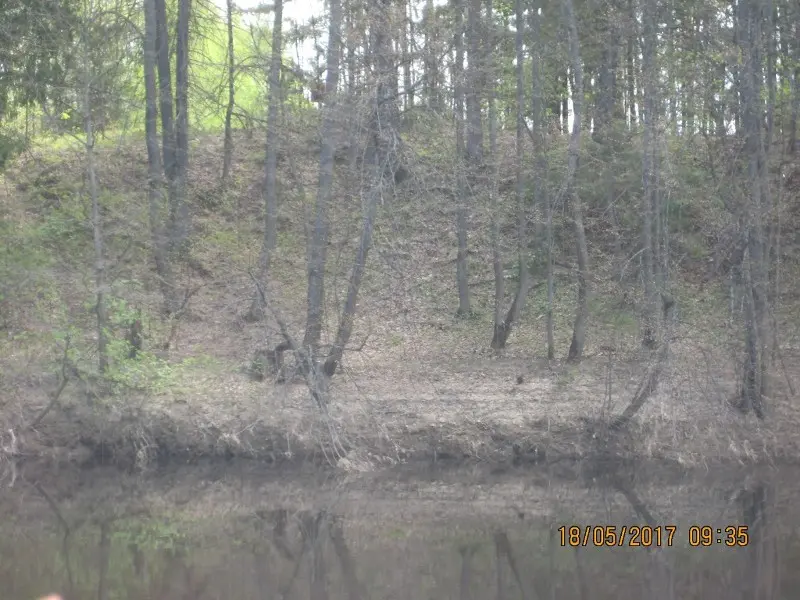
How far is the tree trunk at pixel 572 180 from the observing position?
1791 cm

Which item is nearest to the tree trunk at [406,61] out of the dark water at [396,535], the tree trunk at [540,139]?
the tree trunk at [540,139]

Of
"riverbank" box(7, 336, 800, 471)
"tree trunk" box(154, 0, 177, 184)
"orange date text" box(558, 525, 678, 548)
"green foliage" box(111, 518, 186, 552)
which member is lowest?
"orange date text" box(558, 525, 678, 548)

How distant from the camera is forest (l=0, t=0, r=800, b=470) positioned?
16312mm

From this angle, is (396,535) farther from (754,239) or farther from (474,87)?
(474,87)

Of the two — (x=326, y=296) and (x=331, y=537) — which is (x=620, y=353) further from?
(x=331, y=537)

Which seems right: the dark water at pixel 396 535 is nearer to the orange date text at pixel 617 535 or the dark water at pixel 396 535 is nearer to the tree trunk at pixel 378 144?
the orange date text at pixel 617 535

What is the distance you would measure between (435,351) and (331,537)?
27.3 feet

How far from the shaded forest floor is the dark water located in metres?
0.67

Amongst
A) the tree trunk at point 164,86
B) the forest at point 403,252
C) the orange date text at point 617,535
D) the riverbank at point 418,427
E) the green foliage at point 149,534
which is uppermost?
the tree trunk at point 164,86

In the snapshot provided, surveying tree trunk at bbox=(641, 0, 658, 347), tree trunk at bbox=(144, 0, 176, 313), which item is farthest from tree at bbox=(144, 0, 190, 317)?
tree trunk at bbox=(641, 0, 658, 347)

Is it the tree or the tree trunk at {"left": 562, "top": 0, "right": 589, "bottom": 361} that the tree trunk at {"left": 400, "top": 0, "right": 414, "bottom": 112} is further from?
the tree

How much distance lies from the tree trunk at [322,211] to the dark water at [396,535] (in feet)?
9.84

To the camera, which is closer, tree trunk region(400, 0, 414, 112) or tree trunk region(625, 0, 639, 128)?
tree trunk region(400, 0, 414, 112)

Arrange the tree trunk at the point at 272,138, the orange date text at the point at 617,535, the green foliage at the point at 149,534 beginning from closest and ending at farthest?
the orange date text at the point at 617,535, the green foliage at the point at 149,534, the tree trunk at the point at 272,138
